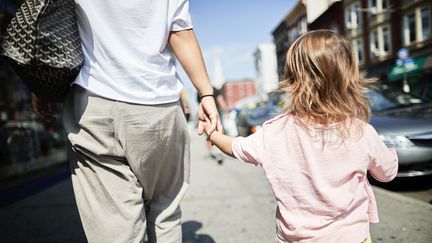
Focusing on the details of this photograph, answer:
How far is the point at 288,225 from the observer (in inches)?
60.9

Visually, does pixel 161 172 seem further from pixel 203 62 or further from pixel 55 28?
pixel 55 28

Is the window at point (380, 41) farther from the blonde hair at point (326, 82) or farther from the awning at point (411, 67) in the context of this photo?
the blonde hair at point (326, 82)

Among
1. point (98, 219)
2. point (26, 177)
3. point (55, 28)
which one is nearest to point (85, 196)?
point (98, 219)

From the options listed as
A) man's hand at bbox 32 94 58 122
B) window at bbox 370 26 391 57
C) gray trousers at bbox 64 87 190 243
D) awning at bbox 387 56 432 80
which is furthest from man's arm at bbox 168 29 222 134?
window at bbox 370 26 391 57

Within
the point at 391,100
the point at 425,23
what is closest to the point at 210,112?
the point at 391,100

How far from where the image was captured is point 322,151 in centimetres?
149

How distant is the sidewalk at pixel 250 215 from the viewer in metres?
2.91

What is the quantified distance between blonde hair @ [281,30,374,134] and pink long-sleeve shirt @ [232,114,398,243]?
0.20 ft

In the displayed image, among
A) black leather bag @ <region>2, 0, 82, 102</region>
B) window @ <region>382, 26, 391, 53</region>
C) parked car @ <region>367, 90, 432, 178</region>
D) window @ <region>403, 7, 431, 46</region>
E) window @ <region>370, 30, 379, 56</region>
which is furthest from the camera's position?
window @ <region>370, 30, 379, 56</region>

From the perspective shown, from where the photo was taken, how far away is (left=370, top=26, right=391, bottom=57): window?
24.9 m

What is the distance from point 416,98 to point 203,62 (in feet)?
15.9

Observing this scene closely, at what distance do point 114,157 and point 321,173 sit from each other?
0.80m

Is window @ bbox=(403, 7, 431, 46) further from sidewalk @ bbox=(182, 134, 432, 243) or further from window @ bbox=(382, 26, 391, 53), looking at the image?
sidewalk @ bbox=(182, 134, 432, 243)

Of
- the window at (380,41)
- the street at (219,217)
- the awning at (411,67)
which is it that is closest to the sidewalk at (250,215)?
the street at (219,217)
